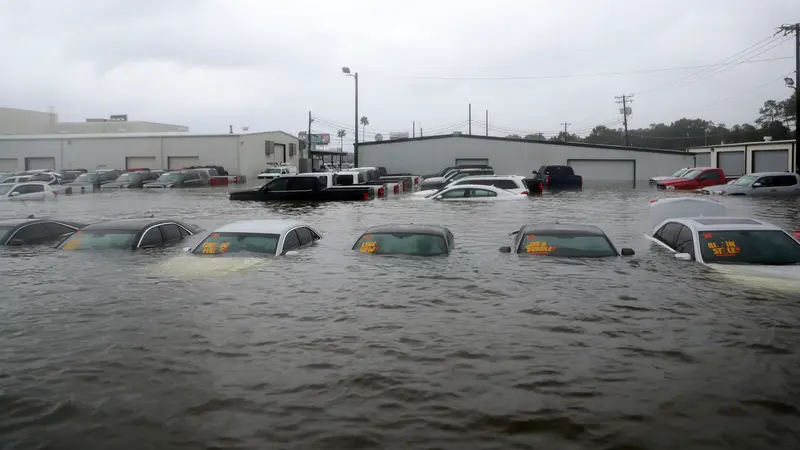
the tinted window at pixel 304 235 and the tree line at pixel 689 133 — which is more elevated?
the tree line at pixel 689 133

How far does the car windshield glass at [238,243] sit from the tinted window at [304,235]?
1.27 metres

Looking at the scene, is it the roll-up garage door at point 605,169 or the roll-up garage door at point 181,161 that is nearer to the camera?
the roll-up garage door at point 605,169

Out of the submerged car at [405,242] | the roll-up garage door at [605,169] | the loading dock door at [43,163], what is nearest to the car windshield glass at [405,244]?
the submerged car at [405,242]


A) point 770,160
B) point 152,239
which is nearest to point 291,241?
point 152,239

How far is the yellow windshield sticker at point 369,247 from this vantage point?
41.9 ft

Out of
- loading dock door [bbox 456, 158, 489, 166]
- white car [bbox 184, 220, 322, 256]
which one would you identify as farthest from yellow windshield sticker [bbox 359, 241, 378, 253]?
loading dock door [bbox 456, 158, 489, 166]

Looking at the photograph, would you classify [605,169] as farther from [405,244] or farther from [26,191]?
[405,244]

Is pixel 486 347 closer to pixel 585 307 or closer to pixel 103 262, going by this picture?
pixel 585 307

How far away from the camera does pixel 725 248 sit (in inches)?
433

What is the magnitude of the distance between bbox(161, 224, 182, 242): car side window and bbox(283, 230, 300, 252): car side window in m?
2.82

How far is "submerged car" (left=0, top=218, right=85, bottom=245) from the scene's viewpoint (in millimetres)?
14734

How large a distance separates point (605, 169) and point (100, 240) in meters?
44.6

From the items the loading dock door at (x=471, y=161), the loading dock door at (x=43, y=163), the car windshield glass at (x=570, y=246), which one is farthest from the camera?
the loading dock door at (x=43, y=163)

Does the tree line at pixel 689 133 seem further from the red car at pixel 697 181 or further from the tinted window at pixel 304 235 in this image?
the tinted window at pixel 304 235
